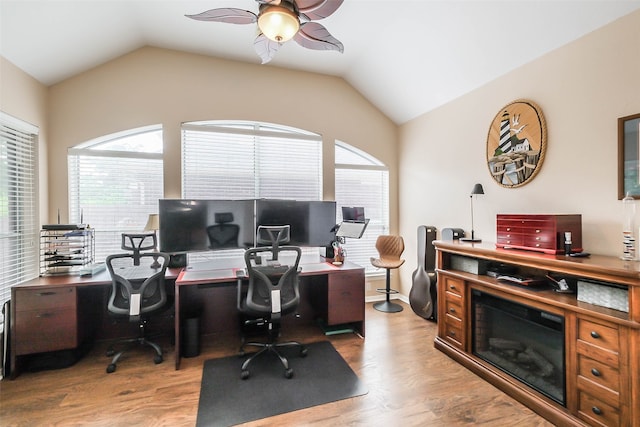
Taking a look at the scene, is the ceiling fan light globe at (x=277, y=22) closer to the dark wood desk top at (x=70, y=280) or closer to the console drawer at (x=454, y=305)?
the dark wood desk top at (x=70, y=280)

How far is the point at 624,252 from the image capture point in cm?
189

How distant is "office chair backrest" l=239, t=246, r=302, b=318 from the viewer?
247 centimetres

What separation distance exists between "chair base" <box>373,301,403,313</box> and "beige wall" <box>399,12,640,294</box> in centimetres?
134

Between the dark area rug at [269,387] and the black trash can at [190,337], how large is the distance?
8.4 inches

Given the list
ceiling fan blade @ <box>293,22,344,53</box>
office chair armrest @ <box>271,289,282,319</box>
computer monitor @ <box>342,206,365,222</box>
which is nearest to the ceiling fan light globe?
ceiling fan blade @ <box>293,22,344,53</box>

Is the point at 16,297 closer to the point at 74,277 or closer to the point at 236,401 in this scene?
the point at 74,277

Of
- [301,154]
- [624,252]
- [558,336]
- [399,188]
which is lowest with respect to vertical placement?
[558,336]

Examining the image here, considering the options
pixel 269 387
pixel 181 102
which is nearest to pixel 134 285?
pixel 269 387

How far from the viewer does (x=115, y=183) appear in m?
3.36

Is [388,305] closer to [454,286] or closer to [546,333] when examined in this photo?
[454,286]

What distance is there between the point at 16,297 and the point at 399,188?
14.6 ft

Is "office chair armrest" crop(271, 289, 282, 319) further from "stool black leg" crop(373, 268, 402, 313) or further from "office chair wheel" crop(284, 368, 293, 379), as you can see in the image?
"stool black leg" crop(373, 268, 402, 313)

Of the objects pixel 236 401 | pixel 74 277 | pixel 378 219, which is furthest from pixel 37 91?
pixel 378 219

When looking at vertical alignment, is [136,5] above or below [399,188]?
above
